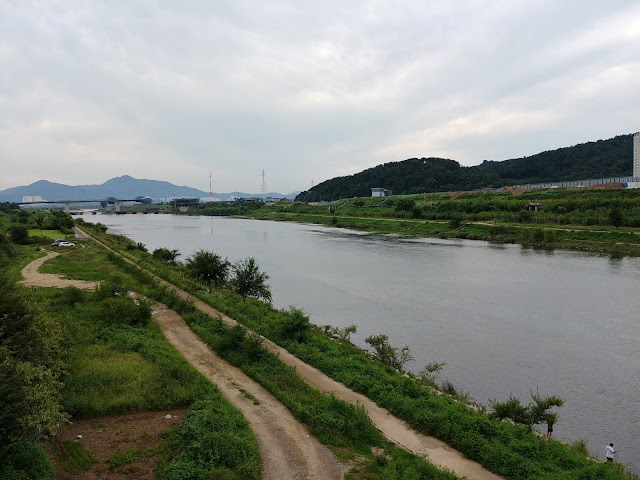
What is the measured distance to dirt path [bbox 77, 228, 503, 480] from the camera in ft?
32.7

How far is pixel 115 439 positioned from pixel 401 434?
726cm

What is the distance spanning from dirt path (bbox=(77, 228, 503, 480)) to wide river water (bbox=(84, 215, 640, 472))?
4478 mm

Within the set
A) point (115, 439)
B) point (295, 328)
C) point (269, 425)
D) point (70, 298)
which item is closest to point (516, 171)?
point (295, 328)

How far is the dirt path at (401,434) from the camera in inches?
392

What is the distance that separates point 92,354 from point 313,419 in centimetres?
894

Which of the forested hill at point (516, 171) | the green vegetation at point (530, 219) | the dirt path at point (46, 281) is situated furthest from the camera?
the forested hill at point (516, 171)

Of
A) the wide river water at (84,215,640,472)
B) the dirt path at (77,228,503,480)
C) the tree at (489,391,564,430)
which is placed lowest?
the wide river water at (84,215,640,472)

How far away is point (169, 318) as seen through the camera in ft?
70.8

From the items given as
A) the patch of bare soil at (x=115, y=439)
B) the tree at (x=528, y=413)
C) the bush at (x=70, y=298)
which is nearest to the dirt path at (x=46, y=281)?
the bush at (x=70, y=298)

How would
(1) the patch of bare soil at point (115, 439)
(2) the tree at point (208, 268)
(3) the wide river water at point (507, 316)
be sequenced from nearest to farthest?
(1) the patch of bare soil at point (115, 439) < (3) the wide river water at point (507, 316) < (2) the tree at point (208, 268)

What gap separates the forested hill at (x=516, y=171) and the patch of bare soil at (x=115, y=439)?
13437 cm

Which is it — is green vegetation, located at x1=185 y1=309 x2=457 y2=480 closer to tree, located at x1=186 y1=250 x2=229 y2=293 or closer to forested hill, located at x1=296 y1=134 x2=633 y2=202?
tree, located at x1=186 y1=250 x2=229 y2=293

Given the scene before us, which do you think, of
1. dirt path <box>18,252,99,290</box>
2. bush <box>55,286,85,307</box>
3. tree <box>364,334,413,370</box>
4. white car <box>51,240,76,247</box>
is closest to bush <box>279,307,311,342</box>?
tree <box>364,334,413,370</box>

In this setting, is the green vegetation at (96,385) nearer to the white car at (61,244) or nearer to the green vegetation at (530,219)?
the white car at (61,244)
